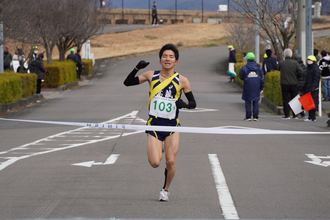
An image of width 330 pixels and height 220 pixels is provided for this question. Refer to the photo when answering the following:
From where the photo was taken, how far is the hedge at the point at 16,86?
18.1m

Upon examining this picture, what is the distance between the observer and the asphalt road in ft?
20.0

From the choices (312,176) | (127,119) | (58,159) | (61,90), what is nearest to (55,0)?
(61,90)

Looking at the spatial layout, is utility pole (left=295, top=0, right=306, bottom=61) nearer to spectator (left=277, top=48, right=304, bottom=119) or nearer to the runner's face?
spectator (left=277, top=48, right=304, bottom=119)

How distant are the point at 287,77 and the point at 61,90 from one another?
15.0 m

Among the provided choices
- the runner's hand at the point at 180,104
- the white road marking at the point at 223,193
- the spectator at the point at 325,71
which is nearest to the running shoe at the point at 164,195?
the white road marking at the point at 223,193

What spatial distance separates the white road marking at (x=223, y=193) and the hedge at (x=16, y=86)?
1067cm

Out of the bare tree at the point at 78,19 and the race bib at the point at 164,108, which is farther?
the bare tree at the point at 78,19

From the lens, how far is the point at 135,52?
54.5m

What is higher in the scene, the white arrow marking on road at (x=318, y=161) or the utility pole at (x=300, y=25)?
the utility pole at (x=300, y=25)

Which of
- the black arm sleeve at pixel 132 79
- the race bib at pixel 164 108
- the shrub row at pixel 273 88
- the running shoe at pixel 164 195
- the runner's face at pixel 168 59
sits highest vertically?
the runner's face at pixel 168 59

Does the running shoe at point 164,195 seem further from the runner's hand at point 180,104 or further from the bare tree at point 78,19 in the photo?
the bare tree at point 78,19

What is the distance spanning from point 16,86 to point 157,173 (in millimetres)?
12542

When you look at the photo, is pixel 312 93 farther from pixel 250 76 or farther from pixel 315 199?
pixel 315 199

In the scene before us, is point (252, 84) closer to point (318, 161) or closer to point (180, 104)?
point (318, 161)
